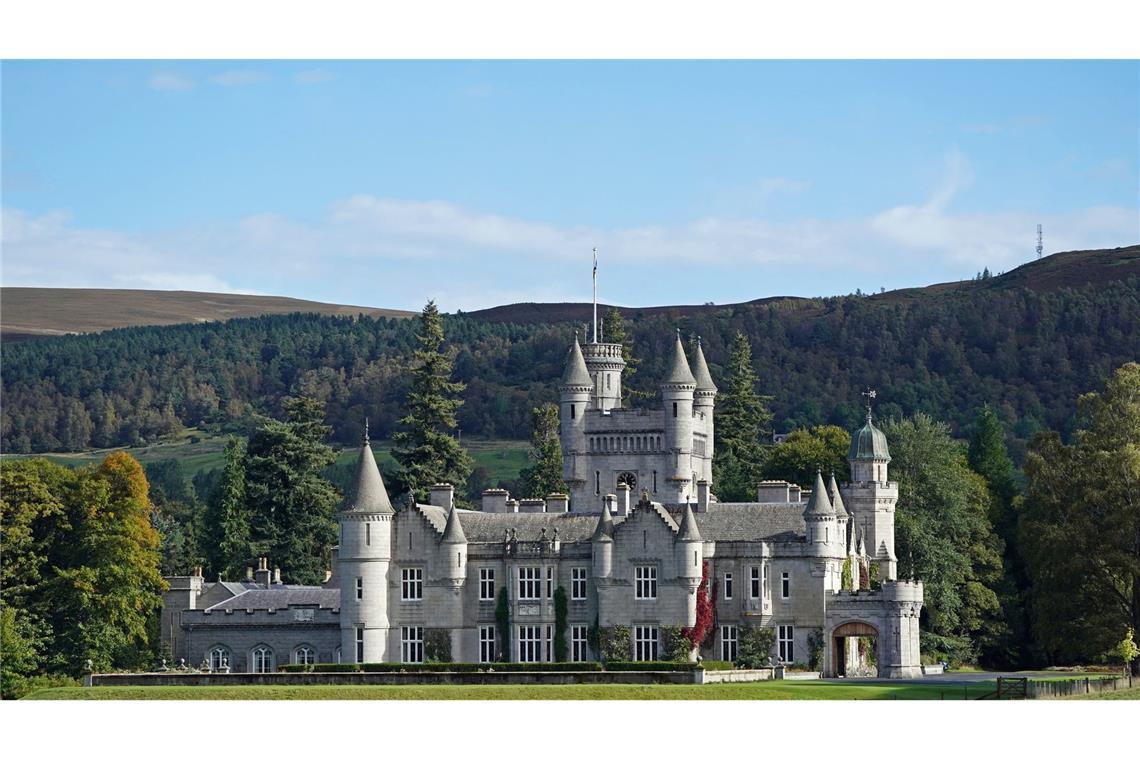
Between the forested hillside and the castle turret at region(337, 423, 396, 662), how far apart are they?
274ft

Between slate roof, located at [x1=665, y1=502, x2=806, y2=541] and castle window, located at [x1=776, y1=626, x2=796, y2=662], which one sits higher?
slate roof, located at [x1=665, y1=502, x2=806, y2=541]

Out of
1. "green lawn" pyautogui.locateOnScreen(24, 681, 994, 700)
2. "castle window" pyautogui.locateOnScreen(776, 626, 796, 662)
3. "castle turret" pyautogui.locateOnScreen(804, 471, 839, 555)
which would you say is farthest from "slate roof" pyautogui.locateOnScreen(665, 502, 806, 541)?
"green lawn" pyautogui.locateOnScreen(24, 681, 994, 700)

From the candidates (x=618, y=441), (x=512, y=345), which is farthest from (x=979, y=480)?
(x=512, y=345)

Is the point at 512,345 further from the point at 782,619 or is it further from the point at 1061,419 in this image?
the point at 782,619

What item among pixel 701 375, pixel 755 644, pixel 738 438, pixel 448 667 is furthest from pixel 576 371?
pixel 738 438

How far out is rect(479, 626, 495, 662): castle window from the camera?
230 feet

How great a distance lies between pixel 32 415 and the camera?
589ft

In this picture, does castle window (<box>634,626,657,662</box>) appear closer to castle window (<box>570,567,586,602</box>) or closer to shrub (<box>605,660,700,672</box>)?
castle window (<box>570,567,586,602</box>)

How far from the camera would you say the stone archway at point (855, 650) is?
67.3 meters

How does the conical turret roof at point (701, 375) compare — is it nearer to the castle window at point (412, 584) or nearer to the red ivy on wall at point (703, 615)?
the red ivy on wall at point (703, 615)

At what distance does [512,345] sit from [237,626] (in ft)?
375

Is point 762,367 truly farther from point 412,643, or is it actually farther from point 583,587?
point 412,643

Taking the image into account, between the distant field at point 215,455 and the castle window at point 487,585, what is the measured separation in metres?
79.0

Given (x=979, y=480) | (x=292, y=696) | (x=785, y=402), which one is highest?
(x=785, y=402)
